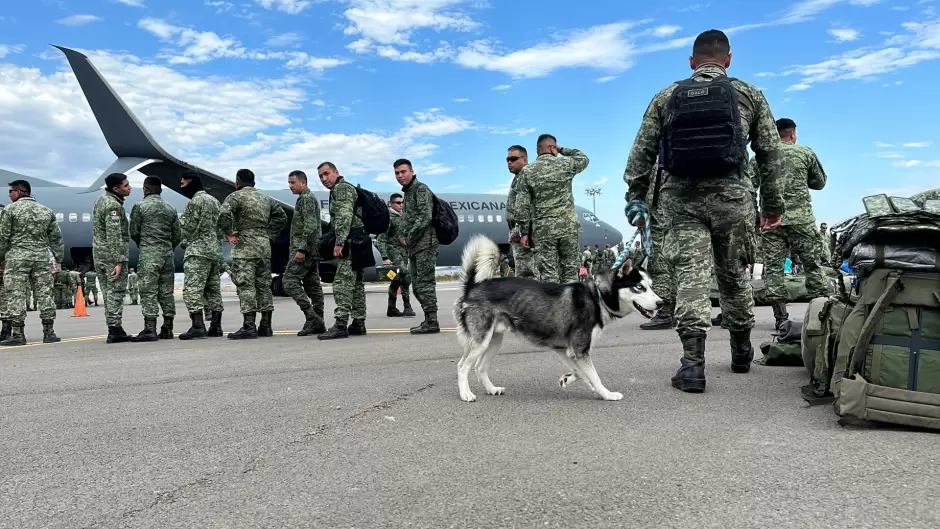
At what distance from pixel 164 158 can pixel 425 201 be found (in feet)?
36.3

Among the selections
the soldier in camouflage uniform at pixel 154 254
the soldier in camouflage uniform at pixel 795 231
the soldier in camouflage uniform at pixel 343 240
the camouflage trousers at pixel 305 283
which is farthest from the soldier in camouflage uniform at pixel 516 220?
the soldier in camouflage uniform at pixel 154 254

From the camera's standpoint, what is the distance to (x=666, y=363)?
5.15 m

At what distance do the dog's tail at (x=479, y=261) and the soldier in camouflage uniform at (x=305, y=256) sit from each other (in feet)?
14.1

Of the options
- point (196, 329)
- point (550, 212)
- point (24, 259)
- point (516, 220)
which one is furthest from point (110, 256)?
point (550, 212)

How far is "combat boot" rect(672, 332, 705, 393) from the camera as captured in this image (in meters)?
4.01

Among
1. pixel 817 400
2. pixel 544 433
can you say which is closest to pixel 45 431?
pixel 544 433

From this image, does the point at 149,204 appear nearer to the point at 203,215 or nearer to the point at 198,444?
the point at 203,215

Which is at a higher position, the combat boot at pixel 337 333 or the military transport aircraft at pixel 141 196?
the military transport aircraft at pixel 141 196

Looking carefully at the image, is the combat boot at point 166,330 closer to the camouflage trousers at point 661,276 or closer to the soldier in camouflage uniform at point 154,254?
the soldier in camouflage uniform at point 154,254

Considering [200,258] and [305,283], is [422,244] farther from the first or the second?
[200,258]

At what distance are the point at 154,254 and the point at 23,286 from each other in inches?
73.0

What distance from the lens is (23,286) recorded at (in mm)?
8469

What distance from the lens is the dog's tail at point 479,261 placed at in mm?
4230

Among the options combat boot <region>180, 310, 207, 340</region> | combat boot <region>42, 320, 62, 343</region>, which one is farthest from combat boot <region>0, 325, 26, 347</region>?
combat boot <region>180, 310, 207, 340</region>
